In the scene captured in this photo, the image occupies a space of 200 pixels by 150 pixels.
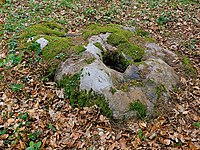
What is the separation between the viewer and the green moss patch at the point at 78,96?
429cm

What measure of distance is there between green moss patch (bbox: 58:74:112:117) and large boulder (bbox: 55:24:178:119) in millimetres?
75

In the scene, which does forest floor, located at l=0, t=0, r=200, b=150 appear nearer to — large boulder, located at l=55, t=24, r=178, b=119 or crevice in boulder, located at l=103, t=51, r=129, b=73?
large boulder, located at l=55, t=24, r=178, b=119

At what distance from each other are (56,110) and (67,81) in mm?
644

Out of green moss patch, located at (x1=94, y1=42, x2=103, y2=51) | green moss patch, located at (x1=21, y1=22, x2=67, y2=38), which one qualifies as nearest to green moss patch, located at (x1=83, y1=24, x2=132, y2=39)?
green moss patch, located at (x1=94, y1=42, x2=103, y2=51)

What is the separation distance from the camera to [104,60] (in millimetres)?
5602

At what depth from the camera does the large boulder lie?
439cm

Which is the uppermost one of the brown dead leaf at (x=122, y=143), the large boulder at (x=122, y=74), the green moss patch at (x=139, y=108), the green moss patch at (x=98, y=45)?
the green moss patch at (x=98, y=45)

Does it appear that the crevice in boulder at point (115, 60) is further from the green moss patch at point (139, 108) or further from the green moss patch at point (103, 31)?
the green moss patch at point (139, 108)

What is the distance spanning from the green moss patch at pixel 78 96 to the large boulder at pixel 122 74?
0.08m

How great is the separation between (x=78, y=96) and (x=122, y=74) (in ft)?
3.60

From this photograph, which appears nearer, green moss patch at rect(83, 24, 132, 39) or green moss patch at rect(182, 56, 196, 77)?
green moss patch at rect(182, 56, 196, 77)

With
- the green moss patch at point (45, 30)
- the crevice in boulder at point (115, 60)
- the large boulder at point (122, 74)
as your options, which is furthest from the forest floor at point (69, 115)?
the crevice in boulder at point (115, 60)

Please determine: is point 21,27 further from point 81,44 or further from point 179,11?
point 179,11

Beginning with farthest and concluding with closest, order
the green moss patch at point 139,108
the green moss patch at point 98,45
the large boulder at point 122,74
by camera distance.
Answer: the green moss patch at point 98,45, the large boulder at point 122,74, the green moss patch at point 139,108
